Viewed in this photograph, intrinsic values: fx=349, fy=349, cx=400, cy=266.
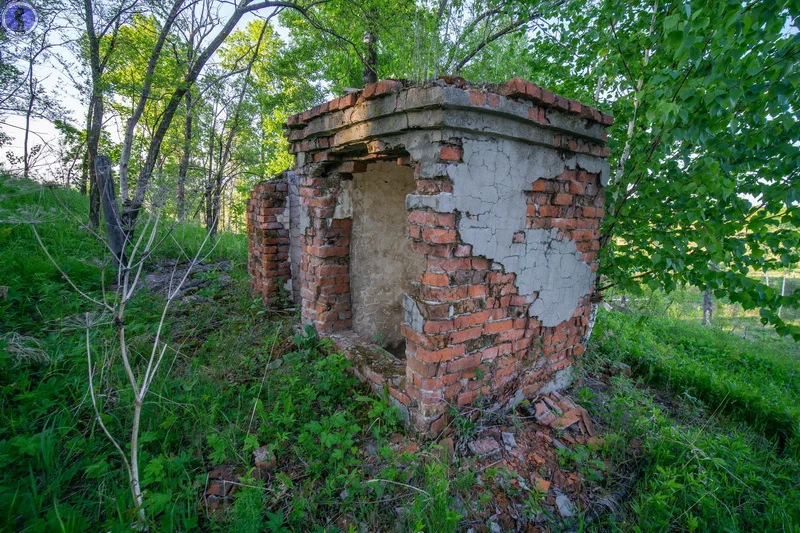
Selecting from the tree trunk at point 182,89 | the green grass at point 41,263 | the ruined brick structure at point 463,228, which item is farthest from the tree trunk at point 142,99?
the ruined brick structure at point 463,228

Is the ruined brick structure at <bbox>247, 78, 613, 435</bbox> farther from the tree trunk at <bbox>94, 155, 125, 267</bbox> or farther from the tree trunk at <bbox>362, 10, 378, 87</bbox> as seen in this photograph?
the tree trunk at <bbox>362, 10, 378, 87</bbox>

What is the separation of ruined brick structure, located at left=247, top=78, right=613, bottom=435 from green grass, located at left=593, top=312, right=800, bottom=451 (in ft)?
3.43

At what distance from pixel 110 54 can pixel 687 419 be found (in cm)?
890

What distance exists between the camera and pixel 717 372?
4.29 m

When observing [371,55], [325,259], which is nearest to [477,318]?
[325,259]

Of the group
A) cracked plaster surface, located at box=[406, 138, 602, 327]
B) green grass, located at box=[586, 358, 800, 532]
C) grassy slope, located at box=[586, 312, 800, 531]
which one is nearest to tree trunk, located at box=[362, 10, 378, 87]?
cracked plaster surface, located at box=[406, 138, 602, 327]

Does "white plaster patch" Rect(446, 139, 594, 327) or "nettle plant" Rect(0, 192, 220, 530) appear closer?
"nettle plant" Rect(0, 192, 220, 530)

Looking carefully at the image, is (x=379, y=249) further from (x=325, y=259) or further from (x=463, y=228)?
(x=463, y=228)

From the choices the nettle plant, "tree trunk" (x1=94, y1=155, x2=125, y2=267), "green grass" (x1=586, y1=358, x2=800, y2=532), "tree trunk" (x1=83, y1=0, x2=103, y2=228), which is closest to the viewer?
the nettle plant

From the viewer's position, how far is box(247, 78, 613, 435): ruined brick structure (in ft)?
7.07

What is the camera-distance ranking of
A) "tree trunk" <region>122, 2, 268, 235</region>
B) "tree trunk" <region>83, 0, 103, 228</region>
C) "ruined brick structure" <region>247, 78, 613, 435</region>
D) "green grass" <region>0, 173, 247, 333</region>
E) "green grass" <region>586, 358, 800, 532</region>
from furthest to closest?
"tree trunk" <region>122, 2, 268, 235</region>, "tree trunk" <region>83, 0, 103, 228</region>, "green grass" <region>0, 173, 247, 333</region>, "ruined brick structure" <region>247, 78, 613, 435</region>, "green grass" <region>586, 358, 800, 532</region>

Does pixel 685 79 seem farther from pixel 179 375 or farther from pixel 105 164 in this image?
pixel 105 164

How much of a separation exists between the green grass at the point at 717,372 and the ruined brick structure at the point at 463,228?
1.05 metres

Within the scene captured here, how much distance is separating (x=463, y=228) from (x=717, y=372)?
436cm
